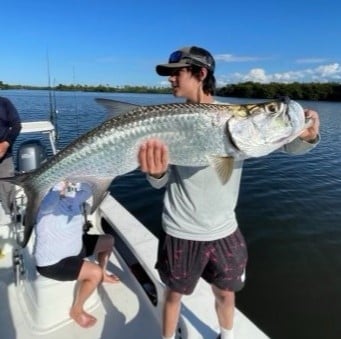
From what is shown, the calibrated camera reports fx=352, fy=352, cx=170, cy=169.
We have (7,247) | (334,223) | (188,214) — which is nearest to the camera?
(188,214)

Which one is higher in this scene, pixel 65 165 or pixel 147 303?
pixel 65 165

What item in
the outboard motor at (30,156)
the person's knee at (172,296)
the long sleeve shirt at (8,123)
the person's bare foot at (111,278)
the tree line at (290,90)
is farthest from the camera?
the tree line at (290,90)

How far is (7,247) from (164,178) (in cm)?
319

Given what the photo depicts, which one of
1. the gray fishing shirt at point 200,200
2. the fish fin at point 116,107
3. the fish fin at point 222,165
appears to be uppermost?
the fish fin at point 116,107

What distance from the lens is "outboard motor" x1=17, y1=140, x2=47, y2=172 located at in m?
4.49

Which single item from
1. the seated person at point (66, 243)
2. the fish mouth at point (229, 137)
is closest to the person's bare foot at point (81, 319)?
the seated person at point (66, 243)

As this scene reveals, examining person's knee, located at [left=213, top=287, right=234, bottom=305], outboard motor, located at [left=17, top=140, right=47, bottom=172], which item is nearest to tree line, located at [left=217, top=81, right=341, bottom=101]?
outboard motor, located at [left=17, top=140, right=47, bottom=172]

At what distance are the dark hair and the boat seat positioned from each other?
85.4 inches

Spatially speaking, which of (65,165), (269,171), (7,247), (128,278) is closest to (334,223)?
(269,171)

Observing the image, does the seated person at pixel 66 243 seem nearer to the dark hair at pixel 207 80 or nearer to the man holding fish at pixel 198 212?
the man holding fish at pixel 198 212

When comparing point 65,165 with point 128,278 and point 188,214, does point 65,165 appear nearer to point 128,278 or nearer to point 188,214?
point 188,214

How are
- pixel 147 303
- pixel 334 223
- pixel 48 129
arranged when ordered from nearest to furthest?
1. pixel 147 303
2. pixel 48 129
3. pixel 334 223

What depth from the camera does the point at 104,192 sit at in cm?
229

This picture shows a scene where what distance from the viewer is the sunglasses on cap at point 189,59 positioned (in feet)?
7.50
